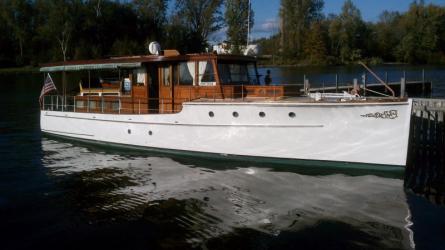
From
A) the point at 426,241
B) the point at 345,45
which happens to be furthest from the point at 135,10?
the point at 426,241

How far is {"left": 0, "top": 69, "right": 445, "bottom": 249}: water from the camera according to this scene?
843cm

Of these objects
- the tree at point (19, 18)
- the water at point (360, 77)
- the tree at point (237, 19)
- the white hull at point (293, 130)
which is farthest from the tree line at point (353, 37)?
the white hull at point (293, 130)

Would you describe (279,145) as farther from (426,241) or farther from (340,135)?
(426,241)

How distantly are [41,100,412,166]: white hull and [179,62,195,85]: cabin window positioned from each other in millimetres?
1134

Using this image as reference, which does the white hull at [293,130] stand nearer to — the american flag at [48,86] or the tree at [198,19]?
the american flag at [48,86]

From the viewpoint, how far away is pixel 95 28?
68125 millimetres

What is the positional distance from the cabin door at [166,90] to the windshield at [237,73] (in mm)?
1791

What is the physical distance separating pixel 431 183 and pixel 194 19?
53.7m

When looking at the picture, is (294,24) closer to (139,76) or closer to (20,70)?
(20,70)

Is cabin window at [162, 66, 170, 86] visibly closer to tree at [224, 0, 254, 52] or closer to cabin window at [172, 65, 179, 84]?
cabin window at [172, 65, 179, 84]

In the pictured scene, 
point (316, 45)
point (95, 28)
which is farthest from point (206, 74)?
point (316, 45)

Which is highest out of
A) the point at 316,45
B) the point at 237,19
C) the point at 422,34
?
the point at 422,34

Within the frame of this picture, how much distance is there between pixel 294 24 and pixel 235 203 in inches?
3988

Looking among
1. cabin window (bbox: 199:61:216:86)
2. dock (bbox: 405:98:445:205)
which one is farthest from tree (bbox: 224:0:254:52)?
cabin window (bbox: 199:61:216:86)
